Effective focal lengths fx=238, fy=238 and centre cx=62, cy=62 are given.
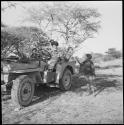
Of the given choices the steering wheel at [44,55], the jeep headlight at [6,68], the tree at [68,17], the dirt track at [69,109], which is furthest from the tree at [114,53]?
the jeep headlight at [6,68]

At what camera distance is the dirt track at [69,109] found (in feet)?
18.6

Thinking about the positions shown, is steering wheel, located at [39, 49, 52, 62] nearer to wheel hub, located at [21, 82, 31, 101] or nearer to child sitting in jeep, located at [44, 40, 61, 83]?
child sitting in jeep, located at [44, 40, 61, 83]

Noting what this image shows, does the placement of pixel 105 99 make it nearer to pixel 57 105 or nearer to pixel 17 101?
pixel 57 105

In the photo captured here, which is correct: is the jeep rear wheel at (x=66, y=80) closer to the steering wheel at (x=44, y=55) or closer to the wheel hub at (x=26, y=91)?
the steering wheel at (x=44, y=55)

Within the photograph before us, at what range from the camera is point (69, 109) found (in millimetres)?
6562

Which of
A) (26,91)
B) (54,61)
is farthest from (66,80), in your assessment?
(26,91)

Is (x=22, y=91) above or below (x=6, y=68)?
below

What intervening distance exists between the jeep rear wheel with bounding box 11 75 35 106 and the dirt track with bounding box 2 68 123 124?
217 millimetres

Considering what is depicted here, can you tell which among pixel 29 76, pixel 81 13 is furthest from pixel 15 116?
pixel 81 13

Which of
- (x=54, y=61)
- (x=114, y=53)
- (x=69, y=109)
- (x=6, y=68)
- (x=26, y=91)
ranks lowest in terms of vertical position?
(x=69, y=109)

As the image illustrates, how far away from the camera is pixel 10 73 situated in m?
6.75

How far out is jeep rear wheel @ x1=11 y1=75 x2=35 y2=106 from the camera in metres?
6.59

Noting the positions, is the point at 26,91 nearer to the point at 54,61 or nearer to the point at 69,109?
the point at 69,109

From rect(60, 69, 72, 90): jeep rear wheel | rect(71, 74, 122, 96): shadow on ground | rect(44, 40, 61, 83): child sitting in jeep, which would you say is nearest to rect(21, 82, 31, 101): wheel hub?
rect(44, 40, 61, 83): child sitting in jeep
